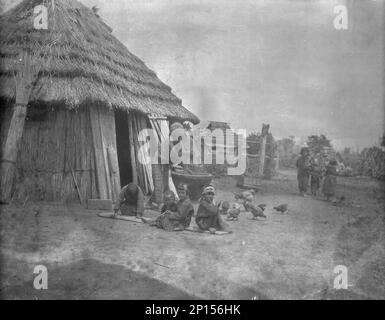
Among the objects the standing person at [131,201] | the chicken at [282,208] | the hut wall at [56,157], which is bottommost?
the chicken at [282,208]

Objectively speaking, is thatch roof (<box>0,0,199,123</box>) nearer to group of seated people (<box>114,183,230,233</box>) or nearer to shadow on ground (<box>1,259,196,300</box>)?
group of seated people (<box>114,183,230,233</box>)

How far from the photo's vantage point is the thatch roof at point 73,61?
6.12 metres

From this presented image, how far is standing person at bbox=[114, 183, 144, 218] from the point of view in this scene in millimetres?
5978

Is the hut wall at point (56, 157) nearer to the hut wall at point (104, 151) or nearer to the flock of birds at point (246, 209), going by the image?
the hut wall at point (104, 151)

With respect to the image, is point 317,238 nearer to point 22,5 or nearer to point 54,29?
point 54,29

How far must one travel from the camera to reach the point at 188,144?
27.4 ft

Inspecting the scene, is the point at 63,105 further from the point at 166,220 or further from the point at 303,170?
the point at 303,170

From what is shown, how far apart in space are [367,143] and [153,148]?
18.7ft

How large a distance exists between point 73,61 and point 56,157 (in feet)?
6.68

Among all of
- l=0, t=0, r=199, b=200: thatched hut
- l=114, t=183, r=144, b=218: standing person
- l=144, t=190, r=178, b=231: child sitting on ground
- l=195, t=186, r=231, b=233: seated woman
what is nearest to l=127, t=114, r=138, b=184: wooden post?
l=0, t=0, r=199, b=200: thatched hut

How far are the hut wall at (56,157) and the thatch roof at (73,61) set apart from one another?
537 millimetres

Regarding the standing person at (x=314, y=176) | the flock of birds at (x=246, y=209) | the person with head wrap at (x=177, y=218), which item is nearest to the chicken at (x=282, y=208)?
the flock of birds at (x=246, y=209)

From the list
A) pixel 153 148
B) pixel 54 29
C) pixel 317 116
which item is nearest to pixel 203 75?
pixel 153 148

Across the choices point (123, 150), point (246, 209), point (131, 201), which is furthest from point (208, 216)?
point (123, 150)
